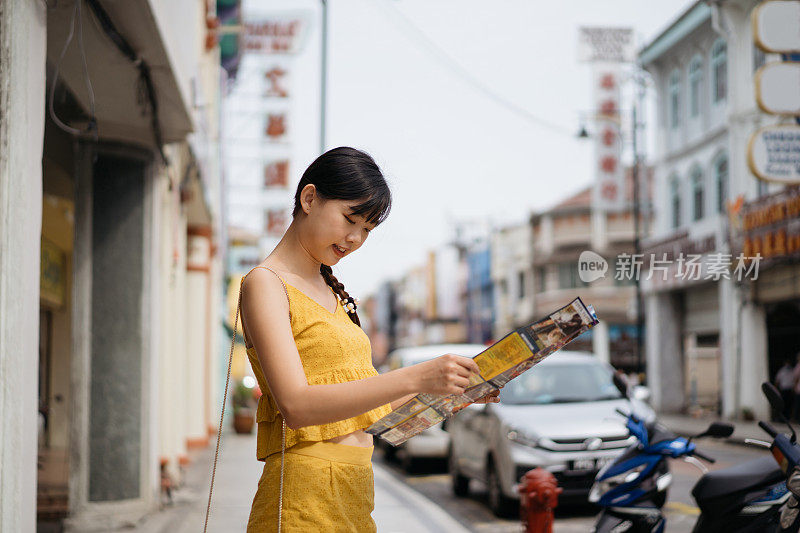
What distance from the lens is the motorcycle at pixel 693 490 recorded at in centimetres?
427

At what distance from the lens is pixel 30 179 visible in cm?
368

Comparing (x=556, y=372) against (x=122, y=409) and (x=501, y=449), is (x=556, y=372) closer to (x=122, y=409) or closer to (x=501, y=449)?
(x=501, y=449)

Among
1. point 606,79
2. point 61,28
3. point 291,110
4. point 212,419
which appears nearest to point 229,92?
point 291,110

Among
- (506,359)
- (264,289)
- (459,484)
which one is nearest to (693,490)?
(506,359)

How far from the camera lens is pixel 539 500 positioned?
17.6 ft

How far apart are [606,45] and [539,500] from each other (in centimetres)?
1977

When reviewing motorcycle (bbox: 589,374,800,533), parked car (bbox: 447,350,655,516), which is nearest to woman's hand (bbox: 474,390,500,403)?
motorcycle (bbox: 589,374,800,533)

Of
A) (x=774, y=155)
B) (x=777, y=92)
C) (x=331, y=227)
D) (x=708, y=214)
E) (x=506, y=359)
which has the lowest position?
(x=506, y=359)

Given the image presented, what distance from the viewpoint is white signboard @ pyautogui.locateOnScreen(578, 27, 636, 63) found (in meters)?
22.8

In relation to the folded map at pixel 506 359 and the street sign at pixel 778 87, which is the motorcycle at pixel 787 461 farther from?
the street sign at pixel 778 87

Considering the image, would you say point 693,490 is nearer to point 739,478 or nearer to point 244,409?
point 739,478

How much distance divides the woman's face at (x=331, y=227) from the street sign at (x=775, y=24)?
26.7 ft

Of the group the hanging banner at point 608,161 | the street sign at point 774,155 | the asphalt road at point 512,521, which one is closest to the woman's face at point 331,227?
the asphalt road at point 512,521

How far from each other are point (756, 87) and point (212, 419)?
1365 centimetres
